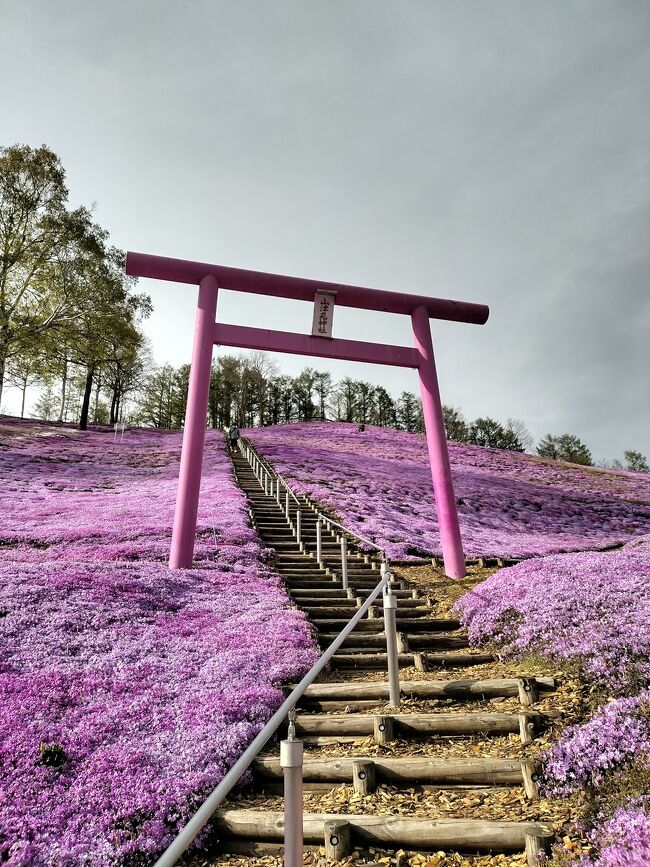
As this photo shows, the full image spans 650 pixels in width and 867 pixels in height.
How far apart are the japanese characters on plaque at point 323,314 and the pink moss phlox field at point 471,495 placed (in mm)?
6361

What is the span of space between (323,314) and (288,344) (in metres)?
1.04

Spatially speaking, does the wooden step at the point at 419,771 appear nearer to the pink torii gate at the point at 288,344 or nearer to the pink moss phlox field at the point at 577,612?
the pink moss phlox field at the point at 577,612

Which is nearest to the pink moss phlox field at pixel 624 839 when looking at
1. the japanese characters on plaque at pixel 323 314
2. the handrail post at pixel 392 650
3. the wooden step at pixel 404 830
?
the wooden step at pixel 404 830

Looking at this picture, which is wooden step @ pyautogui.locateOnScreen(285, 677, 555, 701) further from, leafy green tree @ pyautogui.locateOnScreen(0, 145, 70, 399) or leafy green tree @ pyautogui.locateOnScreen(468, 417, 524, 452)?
leafy green tree @ pyautogui.locateOnScreen(468, 417, 524, 452)

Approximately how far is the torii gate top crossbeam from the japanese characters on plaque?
13 cm

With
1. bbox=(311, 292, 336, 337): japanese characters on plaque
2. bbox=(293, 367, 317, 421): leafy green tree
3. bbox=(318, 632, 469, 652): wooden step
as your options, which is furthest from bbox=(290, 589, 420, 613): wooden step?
bbox=(293, 367, 317, 421): leafy green tree

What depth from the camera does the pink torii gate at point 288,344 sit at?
9875 millimetres

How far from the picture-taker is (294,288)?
10977 millimetres

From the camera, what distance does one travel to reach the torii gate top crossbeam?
10.4 metres

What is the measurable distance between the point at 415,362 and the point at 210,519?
6976mm

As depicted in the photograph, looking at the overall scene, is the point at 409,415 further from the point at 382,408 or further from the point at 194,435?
the point at 194,435

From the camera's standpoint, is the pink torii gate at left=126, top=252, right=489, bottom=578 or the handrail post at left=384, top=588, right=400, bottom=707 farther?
the pink torii gate at left=126, top=252, right=489, bottom=578

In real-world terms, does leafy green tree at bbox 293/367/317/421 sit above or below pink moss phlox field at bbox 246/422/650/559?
above

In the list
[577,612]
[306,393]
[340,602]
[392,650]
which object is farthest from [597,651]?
[306,393]
